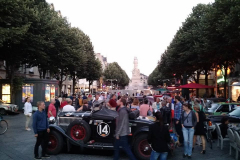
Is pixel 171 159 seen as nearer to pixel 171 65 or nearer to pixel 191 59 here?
pixel 191 59

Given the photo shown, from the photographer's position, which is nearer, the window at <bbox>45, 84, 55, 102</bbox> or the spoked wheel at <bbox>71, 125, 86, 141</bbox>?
the spoked wheel at <bbox>71, 125, 86, 141</bbox>

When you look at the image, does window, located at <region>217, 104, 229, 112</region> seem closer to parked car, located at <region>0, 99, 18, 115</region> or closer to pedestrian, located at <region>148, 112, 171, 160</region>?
pedestrian, located at <region>148, 112, 171, 160</region>

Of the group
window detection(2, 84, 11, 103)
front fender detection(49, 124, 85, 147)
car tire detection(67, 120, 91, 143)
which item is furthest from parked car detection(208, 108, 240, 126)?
window detection(2, 84, 11, 103)

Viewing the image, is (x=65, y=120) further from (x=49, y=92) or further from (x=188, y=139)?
(x=49, y=92)

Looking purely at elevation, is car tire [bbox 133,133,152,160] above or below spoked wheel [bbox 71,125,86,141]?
below

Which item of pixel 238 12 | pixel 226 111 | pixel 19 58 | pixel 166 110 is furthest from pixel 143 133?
pixel 19 58

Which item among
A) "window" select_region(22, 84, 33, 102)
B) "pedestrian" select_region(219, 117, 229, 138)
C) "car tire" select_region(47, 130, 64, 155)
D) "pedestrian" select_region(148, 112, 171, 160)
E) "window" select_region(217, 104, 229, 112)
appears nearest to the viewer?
"pedestrian" select_region(148, 112, 171, 160)

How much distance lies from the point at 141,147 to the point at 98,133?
150 cm

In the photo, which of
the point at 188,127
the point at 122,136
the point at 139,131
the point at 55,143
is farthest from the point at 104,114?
the point at 188,127

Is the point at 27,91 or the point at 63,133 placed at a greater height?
the point at 27,91

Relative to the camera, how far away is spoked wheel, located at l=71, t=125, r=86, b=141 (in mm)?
8859

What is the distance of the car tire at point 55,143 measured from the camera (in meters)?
8.99

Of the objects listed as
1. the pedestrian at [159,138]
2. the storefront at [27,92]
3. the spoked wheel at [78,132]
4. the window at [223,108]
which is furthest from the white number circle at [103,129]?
the storefront at [27,92]

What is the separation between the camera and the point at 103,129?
8.71m
